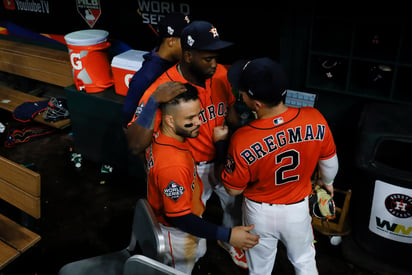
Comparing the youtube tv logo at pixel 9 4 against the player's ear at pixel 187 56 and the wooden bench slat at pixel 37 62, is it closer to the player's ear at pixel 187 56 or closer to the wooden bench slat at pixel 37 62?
the wooden bench slat at pixel 37 62

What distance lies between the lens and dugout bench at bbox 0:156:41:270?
8.77 feet

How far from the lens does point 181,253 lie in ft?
8.69

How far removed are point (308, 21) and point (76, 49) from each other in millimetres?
2555

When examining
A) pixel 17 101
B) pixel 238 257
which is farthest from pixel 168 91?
pixel 17 101

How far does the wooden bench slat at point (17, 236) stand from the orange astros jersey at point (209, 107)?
1308mm

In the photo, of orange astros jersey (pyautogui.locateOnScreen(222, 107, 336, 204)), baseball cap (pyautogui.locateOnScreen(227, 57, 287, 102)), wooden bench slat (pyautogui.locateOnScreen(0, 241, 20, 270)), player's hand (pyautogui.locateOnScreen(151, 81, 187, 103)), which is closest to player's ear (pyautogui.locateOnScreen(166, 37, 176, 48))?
player's hand (pyautogui.locateOnScreen(151, 81, 187, 103))

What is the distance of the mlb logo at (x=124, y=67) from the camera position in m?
4.25

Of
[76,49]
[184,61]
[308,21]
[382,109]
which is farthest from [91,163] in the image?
[382,109]

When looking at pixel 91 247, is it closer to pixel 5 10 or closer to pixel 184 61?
pixel 184 61

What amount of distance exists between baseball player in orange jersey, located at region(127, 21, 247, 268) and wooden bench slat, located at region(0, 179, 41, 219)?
0.92m

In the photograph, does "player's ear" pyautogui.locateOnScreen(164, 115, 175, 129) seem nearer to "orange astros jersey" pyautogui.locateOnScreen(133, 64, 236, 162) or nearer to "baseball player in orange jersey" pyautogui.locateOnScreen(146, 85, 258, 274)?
"baseball player in orange jersey" pyautogui.locateOnScreen(146, 85, 258, 274)

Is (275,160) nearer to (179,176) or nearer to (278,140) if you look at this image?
(278,140)

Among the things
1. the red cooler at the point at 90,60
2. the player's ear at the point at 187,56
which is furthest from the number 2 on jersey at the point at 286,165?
the red cooler at the point at 90,60

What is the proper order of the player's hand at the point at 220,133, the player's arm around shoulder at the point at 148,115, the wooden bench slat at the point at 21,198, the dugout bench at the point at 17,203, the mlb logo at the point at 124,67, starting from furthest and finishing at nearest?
the mlb logo at the point at 124,67, the wooden bench slat at the point at 21,198, the player's hand at the point at 220,133, the dugout bench at the point at 17,203, the player's arm around shoulder at the point at 148,115
